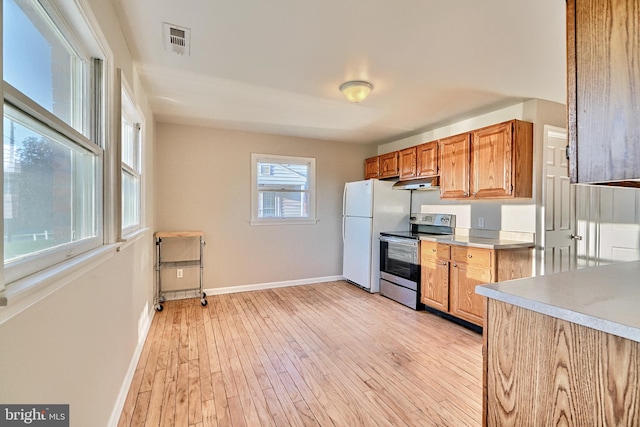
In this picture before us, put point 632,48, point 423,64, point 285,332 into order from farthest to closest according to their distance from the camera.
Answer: point 285,332 → point 423,64 → point 632,48

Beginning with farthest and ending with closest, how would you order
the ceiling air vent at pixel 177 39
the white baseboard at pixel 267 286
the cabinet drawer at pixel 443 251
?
the white baseboard at pixel 267 286 < the cabinet drawer at pixel 443 251 < the ceiling air vent at pixel 177 39

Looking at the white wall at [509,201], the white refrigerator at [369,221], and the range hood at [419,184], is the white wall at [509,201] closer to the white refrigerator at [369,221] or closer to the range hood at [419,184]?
the range hood at [419,184]

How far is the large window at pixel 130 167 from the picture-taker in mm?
2271

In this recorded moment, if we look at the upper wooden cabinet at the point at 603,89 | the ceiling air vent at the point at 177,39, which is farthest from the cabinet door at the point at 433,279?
the ceiling air vent at the point at 177,39

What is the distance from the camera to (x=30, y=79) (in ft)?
3.22

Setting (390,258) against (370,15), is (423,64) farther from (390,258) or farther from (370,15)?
(390,258)

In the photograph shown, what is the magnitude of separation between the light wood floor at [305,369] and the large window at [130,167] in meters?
1.16

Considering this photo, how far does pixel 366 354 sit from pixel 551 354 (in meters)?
1.80

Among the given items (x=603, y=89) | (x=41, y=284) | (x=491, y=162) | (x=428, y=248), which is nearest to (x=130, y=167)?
(x=41, y=284)

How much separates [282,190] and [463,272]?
2802mm

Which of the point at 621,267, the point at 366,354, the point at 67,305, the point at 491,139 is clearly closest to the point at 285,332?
the point at 366,354

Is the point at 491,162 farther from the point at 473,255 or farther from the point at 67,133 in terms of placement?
the point at 67,133

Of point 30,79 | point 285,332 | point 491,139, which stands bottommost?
point 285,332

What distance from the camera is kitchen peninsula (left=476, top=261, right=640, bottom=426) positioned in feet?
2.72
